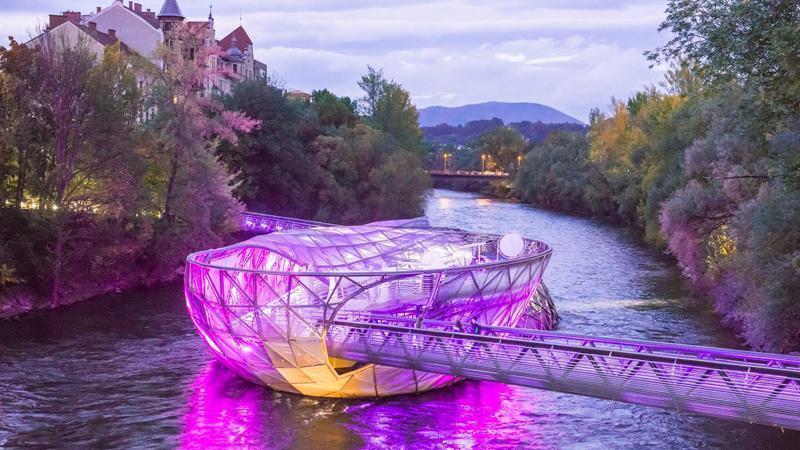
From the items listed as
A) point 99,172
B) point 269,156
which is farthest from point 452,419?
point 269,156

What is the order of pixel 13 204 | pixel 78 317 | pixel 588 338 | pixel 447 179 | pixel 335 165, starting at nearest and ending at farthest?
pixel 588 338
pixel 78 317
pixel 13 204
pixel 335 165
pixel 447 179

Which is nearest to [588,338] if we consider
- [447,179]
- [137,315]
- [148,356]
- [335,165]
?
[148,356]

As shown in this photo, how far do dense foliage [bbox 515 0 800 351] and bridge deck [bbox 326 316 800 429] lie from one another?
5673mm

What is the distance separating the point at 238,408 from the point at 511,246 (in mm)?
13005

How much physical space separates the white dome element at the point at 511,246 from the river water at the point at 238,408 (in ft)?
11.3

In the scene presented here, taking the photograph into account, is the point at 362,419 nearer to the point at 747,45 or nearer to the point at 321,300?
the point at 321,300

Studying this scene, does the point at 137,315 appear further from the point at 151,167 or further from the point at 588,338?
the point at 588,338

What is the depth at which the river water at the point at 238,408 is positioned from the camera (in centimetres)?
2094

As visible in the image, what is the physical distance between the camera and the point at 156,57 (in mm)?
47969

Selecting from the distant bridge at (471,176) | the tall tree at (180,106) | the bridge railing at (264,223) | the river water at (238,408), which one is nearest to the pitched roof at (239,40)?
the distant bridge at (471,176)

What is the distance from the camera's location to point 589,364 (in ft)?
63.0

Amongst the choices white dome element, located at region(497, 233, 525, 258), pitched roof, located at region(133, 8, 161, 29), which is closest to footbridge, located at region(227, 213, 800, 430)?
white dome element, located at region(497, 233, 525, 258)

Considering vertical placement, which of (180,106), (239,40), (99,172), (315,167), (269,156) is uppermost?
(239,40)

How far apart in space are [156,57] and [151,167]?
5705 millimetres
